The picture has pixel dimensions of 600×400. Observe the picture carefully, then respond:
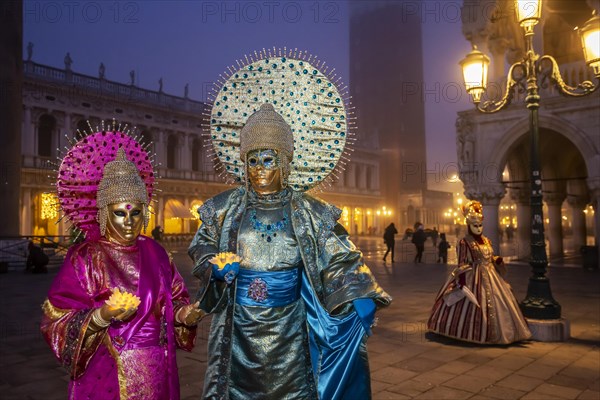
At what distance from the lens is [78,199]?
8.64ft

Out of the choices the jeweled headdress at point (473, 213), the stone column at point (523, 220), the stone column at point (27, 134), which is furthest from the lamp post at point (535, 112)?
the stone column at point (27, 134)

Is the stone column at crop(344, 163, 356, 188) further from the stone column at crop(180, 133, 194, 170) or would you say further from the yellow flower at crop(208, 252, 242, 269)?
the yellow flower at crop(208, 252, 242, 269)

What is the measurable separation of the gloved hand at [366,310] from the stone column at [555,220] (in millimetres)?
18350

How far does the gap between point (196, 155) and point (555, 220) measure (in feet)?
97.9

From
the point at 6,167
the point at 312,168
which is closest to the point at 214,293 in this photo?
the point at 312,168

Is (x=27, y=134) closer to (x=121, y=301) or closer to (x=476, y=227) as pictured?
(x=476, y=227)

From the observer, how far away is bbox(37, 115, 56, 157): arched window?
31172 mm

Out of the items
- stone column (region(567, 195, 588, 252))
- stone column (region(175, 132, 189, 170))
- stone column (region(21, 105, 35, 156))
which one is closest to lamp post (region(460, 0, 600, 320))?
stone column (region(567, 195, 588, 252))

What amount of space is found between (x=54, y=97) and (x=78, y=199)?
33.0 m

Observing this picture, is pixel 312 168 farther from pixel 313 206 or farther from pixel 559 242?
pixel 559 242

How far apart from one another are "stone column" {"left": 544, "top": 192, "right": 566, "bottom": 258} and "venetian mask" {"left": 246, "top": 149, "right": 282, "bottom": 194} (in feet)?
60.3

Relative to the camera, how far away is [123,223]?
96.2 inches

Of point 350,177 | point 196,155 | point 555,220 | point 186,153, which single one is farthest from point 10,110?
point 350,177

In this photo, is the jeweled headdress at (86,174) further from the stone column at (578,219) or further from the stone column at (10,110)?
the stone column at (578,219)
